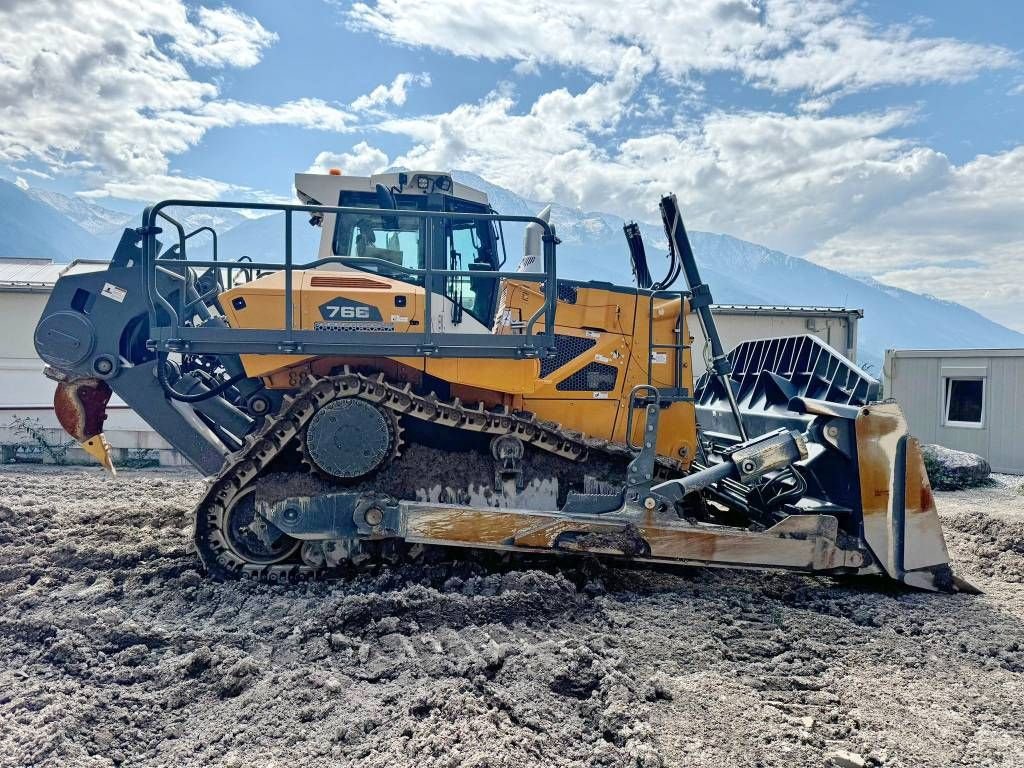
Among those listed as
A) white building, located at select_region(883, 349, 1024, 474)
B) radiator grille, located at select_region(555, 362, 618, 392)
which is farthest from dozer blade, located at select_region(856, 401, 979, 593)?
white building, located at select_region(883, 349, 1024, 474)

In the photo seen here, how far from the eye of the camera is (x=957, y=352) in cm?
1435

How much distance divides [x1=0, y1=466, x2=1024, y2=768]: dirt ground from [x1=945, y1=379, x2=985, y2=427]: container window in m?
10.5

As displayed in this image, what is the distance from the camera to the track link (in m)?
4.55

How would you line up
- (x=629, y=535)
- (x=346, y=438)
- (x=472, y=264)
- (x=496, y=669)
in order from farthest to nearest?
1. (x=472, y=264)
2. (x=346, y=438)
3. (x=629, y=535)
4. (x=496, y=669)

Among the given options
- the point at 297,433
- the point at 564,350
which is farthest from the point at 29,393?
the point at 564,350

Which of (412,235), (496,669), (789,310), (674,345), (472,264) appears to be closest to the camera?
(496,669)

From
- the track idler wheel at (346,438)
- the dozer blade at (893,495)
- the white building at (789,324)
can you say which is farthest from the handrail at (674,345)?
the white building at (789,324)

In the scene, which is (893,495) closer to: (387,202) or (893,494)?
(893,494)

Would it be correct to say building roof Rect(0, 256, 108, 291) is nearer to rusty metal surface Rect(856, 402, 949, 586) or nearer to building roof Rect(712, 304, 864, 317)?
rusty metal surface Rect(856, 402, 949, 586)

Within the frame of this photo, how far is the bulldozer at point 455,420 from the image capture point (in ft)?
14.8

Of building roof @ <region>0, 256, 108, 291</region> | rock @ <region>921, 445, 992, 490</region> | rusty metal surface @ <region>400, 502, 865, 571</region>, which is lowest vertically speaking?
rock @ <region>921, 445, 992, 490</region>

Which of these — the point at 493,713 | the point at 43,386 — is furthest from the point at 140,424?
the point at 493,713

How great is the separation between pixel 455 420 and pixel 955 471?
1049 cm

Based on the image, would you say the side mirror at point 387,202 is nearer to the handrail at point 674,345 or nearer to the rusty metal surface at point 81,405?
the handrail at point 674,345
